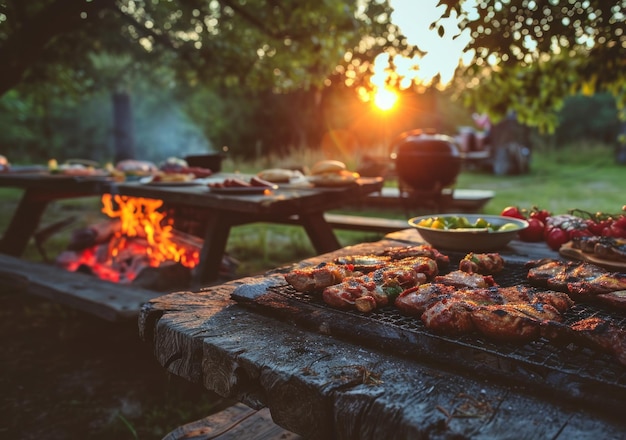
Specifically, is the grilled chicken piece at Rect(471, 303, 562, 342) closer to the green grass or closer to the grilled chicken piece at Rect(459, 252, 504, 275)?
the grilled chicken piece at Rect(459, 252, 504, 275)

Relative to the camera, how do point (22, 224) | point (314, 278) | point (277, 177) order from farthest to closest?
point (22, 224), point (277, 177), point (314, 278)

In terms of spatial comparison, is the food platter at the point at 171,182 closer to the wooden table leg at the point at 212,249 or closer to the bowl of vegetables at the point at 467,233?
the wooden table leg at the point at 212,249

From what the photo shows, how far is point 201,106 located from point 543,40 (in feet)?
83.1

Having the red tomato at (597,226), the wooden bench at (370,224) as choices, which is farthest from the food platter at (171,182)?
the red tomato at (597,226)

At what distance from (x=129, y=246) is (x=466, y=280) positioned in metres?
4.67

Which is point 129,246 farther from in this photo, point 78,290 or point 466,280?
point 466,280

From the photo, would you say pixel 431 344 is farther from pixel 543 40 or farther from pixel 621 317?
pixel 543 40

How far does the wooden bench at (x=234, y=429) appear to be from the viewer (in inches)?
89.4

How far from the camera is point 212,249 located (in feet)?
15.0

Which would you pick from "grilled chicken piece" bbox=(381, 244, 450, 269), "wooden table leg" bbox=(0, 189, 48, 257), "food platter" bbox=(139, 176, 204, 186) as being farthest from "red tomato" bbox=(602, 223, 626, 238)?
"wooden table leg" bbox=(0, 189, 48, 257)

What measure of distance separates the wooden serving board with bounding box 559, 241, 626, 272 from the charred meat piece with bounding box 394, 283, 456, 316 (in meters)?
0.98

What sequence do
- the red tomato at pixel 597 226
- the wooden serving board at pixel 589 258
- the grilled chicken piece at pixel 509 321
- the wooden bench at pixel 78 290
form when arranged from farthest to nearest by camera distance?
the wooden bench at pixel 78 290 < the red tomato at pixel 597 226 < the wooden serving board at pixel 589 258 < the grilled chicken piece at pixel 509 321

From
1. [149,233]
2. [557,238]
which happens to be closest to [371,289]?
[557,238]

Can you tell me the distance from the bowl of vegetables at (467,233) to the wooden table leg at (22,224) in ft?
19.6
